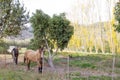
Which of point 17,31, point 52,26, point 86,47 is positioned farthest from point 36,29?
point 86,47

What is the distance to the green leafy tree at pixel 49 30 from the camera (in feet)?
102

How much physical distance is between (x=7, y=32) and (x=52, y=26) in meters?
6.52

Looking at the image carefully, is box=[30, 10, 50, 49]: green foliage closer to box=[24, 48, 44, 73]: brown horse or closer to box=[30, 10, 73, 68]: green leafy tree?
box=[30, 10, 73, 68]: green leafy tree

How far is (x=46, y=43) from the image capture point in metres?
31.5

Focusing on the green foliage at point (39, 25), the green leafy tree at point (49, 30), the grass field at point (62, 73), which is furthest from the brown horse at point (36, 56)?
the green leafy tree at point (49, 30)

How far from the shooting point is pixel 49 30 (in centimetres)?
3172

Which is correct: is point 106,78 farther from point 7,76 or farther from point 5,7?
point 5,7

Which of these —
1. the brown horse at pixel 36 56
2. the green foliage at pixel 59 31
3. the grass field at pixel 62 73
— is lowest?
the grass field at pixel 62 73

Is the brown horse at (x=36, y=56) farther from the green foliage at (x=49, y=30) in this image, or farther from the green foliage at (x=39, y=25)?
the green foliage at (x=49, y=30)

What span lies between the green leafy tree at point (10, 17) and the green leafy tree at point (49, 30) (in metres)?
4.24

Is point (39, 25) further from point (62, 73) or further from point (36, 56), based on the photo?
point (62, 73)

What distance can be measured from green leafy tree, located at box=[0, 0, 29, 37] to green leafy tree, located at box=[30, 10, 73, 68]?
4236 mm

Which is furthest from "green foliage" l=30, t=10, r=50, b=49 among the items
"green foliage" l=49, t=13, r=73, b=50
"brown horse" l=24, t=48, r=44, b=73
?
"brown horse" l=24, t=48, r=44, b=73

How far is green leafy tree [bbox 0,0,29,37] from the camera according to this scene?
85.0 feet
